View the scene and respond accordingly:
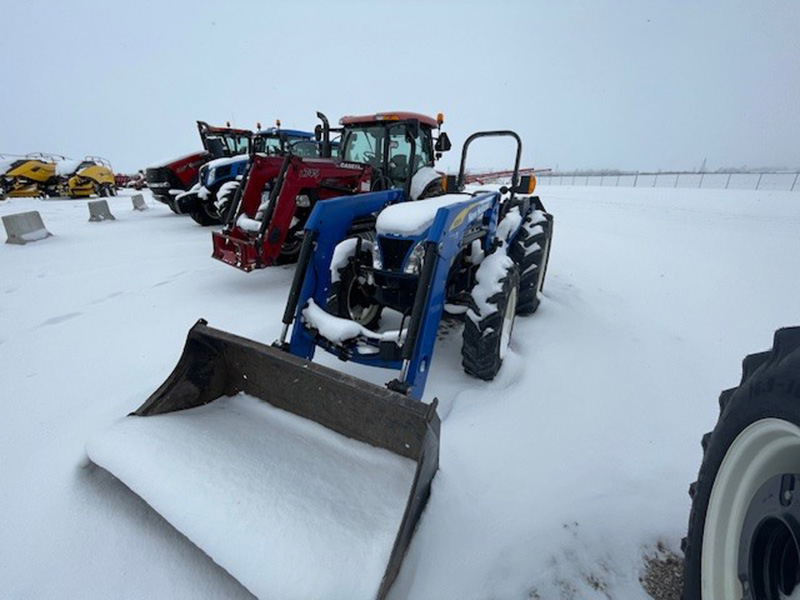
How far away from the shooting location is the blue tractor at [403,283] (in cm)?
226

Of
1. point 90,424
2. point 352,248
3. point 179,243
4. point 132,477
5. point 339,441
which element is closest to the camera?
point 132,477

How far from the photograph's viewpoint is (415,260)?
2623 millimetres

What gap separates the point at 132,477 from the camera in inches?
67.1

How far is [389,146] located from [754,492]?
4610 millimetres

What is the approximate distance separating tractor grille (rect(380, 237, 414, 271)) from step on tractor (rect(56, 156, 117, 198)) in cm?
2156

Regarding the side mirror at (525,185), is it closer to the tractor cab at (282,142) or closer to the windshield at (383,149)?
the windshield at (383,149)

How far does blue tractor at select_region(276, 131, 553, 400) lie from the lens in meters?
2.26

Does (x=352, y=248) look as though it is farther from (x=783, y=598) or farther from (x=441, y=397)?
(x=783, y=598)

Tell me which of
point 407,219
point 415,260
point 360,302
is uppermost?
point 407,219

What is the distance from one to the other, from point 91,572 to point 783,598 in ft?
7.83

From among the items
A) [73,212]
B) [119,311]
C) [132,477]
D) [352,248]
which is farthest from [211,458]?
[73,212]

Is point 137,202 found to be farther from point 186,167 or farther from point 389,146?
point 389,146

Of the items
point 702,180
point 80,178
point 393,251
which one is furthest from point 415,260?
point 702,180

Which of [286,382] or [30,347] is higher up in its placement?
[286,382]
